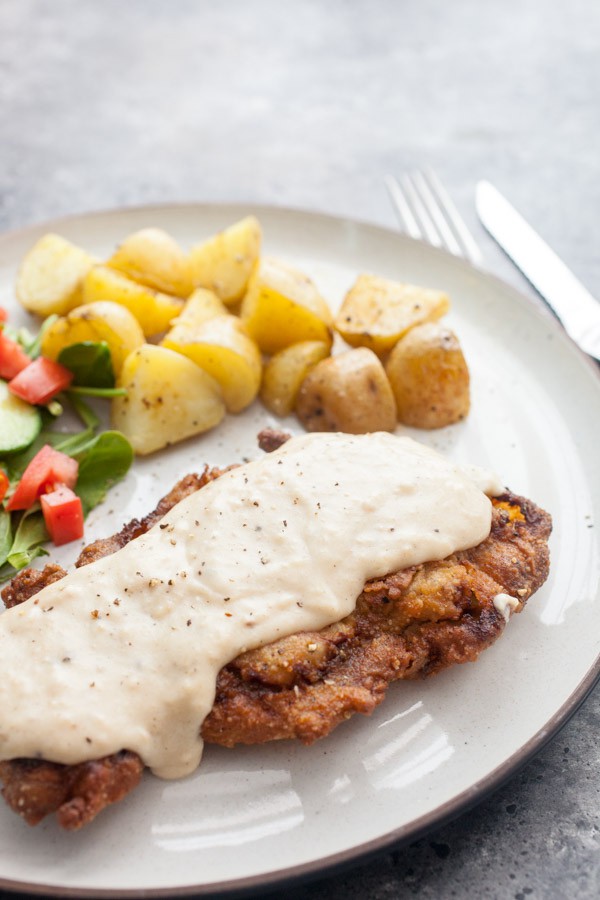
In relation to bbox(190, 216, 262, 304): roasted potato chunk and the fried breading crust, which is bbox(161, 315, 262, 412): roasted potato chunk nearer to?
bbox(190, 216, 262, 304): roasted potato chunk

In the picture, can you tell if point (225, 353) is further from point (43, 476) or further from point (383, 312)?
point (43, 476)

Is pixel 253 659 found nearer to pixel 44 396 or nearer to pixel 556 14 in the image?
pixel 44 396

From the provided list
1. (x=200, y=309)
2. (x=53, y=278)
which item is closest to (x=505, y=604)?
(x=200, y=309)

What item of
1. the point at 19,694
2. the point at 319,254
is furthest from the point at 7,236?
the point at 19,694

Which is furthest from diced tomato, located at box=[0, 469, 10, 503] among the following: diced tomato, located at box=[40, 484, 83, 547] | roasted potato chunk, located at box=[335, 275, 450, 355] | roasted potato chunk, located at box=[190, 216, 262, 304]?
Answer: roasted potato chunk, located at box=[335, 275, 450, 355]

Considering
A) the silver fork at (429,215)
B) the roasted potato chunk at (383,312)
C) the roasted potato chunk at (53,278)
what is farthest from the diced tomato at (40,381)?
the silver fork at (429,215)
